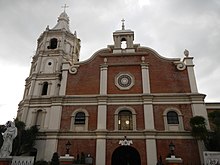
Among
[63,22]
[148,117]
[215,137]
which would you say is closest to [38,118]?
[148,117]

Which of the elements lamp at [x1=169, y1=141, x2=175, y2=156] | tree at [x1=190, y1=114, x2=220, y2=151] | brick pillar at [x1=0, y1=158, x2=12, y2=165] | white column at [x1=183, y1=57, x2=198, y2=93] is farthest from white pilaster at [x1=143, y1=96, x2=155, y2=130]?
brick pillar at [x1=0, y1=158, x2=12, y2=165]

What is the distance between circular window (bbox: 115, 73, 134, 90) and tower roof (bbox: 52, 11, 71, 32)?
1362 centimetres

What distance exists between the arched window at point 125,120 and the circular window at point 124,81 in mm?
2947

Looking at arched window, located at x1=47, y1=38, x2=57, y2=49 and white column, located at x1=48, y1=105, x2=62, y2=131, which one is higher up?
arched window, located at x1=47, y1=38, x2=57, y2=49

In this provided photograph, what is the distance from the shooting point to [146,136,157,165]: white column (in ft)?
64.4

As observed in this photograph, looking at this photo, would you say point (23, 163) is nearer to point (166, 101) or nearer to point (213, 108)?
Result: point (166, 101)

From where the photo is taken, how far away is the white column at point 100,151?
20.0 m

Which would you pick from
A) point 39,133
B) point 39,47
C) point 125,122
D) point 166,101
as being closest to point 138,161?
point 125,122

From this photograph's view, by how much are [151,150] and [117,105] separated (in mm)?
5843

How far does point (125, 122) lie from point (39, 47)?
17.9 m

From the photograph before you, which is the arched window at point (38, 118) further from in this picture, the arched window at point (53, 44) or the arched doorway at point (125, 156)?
the arched window at point (53, 44)

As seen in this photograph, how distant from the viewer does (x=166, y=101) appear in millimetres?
22453

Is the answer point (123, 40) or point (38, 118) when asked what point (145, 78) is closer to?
point (123, 40)

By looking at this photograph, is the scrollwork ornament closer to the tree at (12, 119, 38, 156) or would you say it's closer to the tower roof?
the tree at (12, 119, 38, 156)
